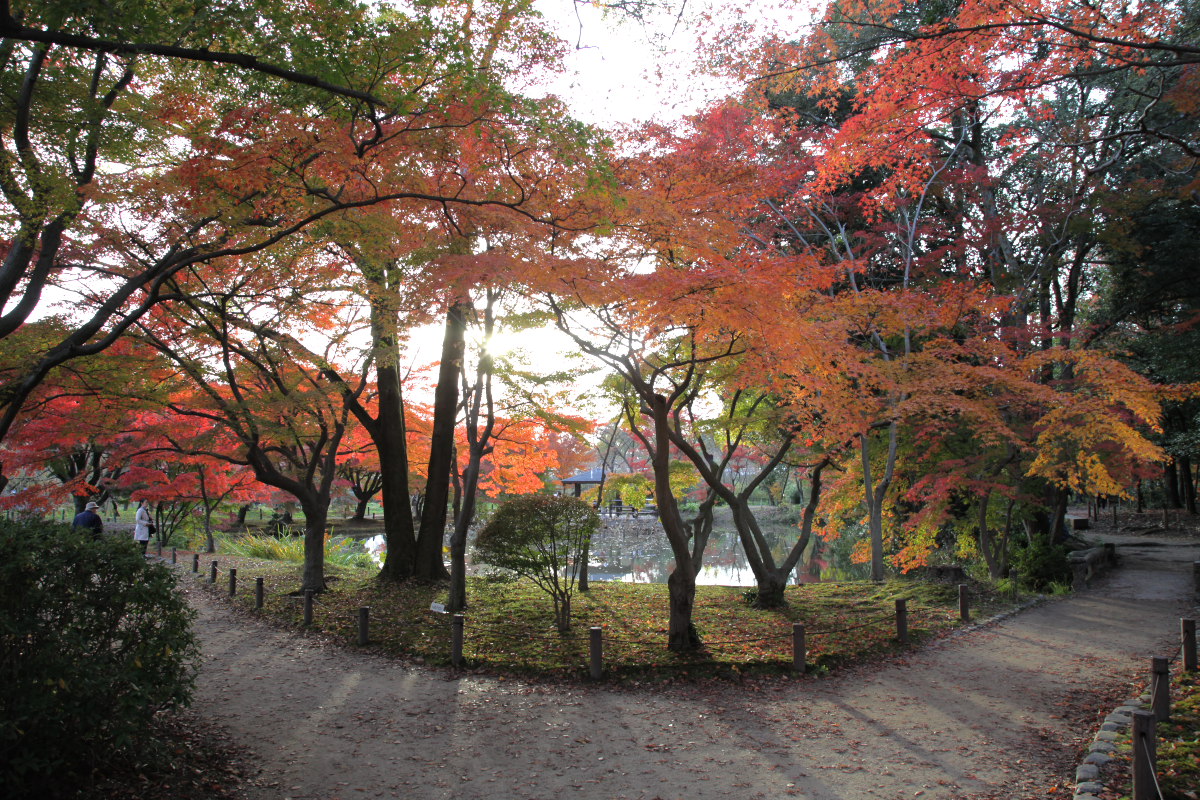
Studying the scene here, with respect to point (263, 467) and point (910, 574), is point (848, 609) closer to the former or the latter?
point (910, 574)

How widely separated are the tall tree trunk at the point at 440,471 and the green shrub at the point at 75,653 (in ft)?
28.0

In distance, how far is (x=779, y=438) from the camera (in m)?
13.8

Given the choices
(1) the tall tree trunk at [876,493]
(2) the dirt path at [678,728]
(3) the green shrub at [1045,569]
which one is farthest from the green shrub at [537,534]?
(3) the green shrub at [1045,569]

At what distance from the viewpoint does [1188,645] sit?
6.66m

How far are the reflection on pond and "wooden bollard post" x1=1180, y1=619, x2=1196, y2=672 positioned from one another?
1047cm

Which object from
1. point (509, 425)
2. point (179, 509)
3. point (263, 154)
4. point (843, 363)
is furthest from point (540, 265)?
point (179, 509)

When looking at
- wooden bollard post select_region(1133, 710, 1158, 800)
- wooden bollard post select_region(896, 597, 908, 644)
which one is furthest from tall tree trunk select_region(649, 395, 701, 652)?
wooden bollard post select_region(1133, 710, 1158, 800)

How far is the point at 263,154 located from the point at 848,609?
10401mm

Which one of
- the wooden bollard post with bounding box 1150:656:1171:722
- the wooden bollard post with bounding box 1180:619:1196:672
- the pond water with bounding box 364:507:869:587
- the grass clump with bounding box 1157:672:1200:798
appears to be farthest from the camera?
the pond water with bounding box 364:507:869:587

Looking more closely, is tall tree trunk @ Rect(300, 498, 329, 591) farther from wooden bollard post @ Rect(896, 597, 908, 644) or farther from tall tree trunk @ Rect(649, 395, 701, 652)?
wooden bollard post @ Rect(896, 597, 908, 644)

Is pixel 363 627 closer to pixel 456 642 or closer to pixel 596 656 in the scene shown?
pixel 456 642

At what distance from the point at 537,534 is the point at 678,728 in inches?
138

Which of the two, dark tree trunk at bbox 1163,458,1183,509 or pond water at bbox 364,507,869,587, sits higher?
dark tree trunk at bbox 1163,458,1183,509

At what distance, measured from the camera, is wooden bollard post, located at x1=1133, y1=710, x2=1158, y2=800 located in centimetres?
362
